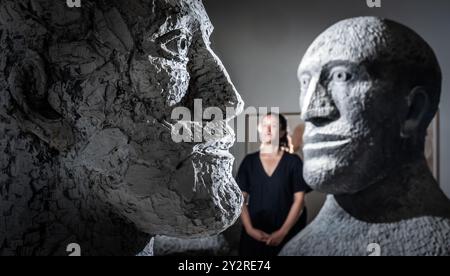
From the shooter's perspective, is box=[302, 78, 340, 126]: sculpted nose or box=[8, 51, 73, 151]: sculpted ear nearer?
box=[8, 51, 73, 151]: sculpted ear

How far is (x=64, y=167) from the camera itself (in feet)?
2.73

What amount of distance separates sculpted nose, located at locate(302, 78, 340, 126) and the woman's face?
0.10 metres

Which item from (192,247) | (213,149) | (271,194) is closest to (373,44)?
(271,194)

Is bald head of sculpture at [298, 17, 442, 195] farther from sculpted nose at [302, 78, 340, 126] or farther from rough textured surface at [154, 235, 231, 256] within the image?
rough textured surface at [154, 235, 231, 256]

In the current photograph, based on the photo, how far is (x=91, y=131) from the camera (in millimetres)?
809

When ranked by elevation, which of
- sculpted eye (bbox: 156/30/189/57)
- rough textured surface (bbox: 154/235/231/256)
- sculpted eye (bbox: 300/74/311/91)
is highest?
sculpted eye (bbox: 156/30/189/57)

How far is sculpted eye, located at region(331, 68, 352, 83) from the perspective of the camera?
1.50 m

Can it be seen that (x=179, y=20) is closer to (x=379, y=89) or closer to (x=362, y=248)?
(x=379, y=89)

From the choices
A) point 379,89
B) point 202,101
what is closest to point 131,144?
point 202,101

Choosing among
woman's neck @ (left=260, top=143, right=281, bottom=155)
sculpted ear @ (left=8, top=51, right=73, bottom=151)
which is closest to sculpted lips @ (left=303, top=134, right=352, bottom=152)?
woman's neck @ (left=260, top=143, right=281, bottom=155)

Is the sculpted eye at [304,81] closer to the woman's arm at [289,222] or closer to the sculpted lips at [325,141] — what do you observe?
the sculpted lips at [325,141]

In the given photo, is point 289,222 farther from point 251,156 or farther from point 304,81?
point 304,81

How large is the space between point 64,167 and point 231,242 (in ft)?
3.57

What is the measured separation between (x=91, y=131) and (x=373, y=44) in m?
0.98
